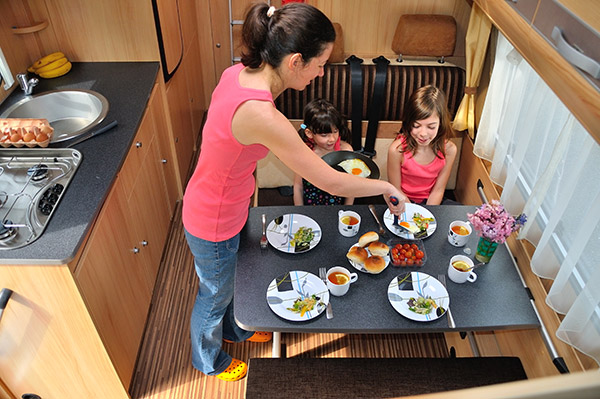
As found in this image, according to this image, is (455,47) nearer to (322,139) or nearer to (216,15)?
(322,139)

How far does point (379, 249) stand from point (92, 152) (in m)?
1.27

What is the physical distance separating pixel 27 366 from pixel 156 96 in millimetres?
1475

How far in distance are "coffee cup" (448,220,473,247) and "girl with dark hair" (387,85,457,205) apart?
57 centimetres

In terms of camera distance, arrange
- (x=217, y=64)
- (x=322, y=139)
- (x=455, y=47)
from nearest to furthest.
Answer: (x=322, y=139) < (x=455, y=47) < (x=217, y=64)

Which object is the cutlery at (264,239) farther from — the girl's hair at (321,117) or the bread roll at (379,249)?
the girl's hair at (321,117)

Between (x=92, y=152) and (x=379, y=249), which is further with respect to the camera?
(x=92, y=152)

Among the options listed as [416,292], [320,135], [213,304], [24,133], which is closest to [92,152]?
[24,133]

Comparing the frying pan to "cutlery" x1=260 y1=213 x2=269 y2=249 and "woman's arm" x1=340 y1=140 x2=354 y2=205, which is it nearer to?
"woman's arm" x1=340 y1=140 x2=354 y2=205

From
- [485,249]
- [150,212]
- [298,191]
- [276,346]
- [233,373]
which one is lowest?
[233,373]

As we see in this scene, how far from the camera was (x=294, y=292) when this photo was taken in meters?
1.74

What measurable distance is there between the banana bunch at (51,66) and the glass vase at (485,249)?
223cm

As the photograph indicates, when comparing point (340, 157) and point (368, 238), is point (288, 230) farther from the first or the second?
point (340, 157)

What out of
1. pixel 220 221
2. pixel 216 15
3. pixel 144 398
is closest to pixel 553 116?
pixel 220 221

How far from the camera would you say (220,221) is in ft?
5.92
